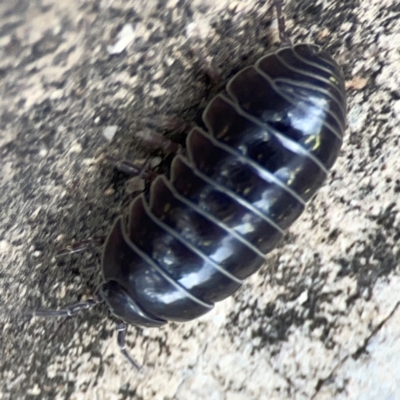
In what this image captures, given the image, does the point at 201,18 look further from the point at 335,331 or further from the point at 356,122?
the point at 335,331

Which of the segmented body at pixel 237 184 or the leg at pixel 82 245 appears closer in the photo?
the segmented body at pixel 237 184

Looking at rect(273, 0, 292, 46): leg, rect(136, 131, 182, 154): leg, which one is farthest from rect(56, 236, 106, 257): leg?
rect(273, 0, 292, 46): leg

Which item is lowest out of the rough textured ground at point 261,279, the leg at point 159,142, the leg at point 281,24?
the rough textured ground at point 261,279

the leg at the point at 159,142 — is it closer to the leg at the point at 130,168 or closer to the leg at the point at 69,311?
the leg at the point at 130,168

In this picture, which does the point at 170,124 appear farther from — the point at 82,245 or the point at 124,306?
the point at 124,306

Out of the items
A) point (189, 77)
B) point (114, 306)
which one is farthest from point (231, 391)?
point (189, 77)

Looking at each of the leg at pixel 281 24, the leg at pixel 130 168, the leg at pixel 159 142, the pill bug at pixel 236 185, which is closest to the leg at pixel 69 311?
the pill bug at pixel 236 185

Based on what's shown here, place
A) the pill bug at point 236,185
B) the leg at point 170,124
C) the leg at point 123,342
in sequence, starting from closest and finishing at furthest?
the pill bug at point 236,185 → the leg at point 170,124 → the leg at point 123,342
